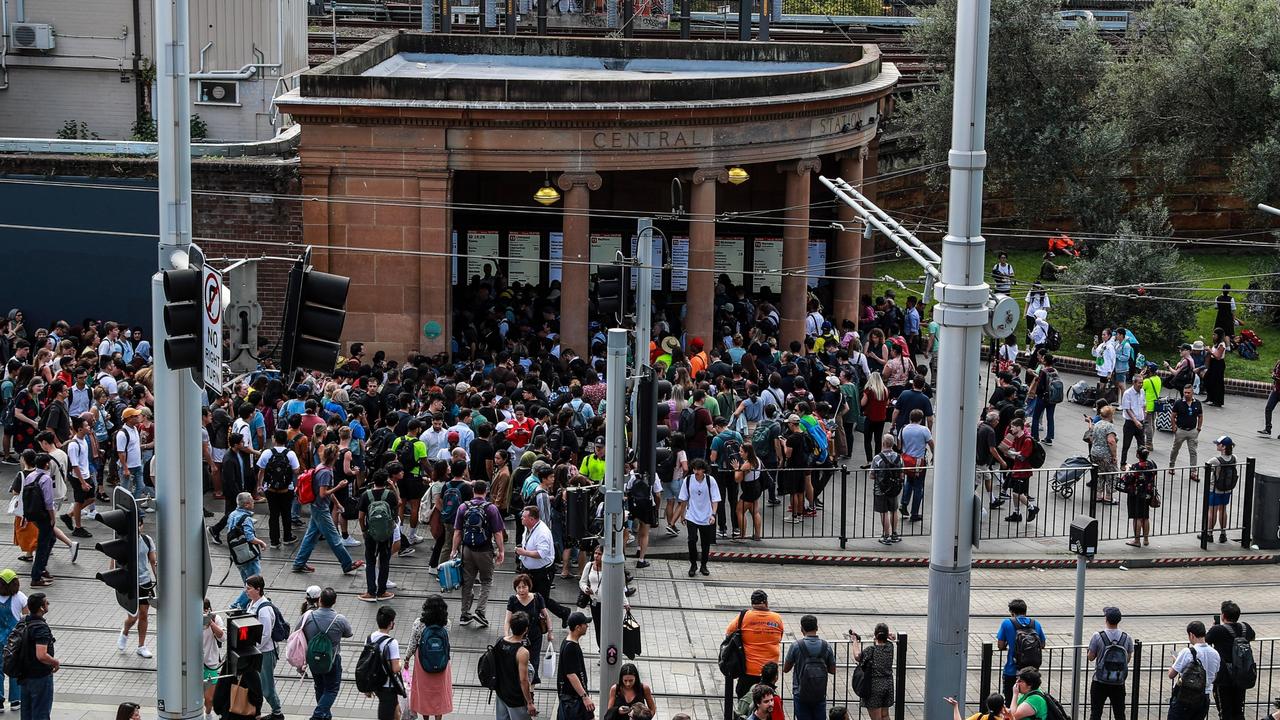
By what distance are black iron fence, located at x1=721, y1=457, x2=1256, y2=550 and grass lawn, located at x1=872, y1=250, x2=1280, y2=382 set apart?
703 centimetres

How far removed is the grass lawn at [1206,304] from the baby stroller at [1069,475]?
6787 millimetres

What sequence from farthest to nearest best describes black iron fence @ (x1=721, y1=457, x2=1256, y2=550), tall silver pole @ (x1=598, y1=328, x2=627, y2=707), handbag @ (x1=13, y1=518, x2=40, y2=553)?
black iron fence @ (x1=721, y1=457, x2=1256, y2=550) < handbag @ (x1=13, y1=518, x2=40, y2=553) < tall silver pole @ (x1=598, y1=328, x2=627, y2=707)

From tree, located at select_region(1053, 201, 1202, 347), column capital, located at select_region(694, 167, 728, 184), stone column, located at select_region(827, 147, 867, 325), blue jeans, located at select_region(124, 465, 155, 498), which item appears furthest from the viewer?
tree, located at select_region(1053, 201, 1202, 347)

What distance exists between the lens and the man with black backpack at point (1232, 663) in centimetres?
1645

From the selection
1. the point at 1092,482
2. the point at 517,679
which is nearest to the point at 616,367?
the point at 517,679

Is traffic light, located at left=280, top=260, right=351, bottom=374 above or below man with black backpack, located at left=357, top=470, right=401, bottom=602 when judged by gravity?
above

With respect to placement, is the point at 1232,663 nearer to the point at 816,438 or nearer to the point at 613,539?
the point at 613,539

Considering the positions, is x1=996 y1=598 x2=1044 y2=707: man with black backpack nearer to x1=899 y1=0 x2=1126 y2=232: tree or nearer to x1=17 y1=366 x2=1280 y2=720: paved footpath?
x1=17 y1=366 x2=1280 y2=720: paved footpath

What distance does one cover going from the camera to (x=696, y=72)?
3978 cm

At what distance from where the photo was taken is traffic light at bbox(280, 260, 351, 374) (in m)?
12.7

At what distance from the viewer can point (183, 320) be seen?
38.8 ft

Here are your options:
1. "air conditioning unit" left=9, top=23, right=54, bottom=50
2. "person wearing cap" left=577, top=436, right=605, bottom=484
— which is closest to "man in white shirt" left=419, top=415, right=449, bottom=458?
"person wearing cap" left=577, top=436, right=605, bottom=484

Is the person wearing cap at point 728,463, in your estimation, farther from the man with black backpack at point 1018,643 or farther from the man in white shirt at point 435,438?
the man with black backpack at point 1018,643

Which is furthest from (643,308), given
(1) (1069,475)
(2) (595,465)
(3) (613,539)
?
(1) (1069,475)
